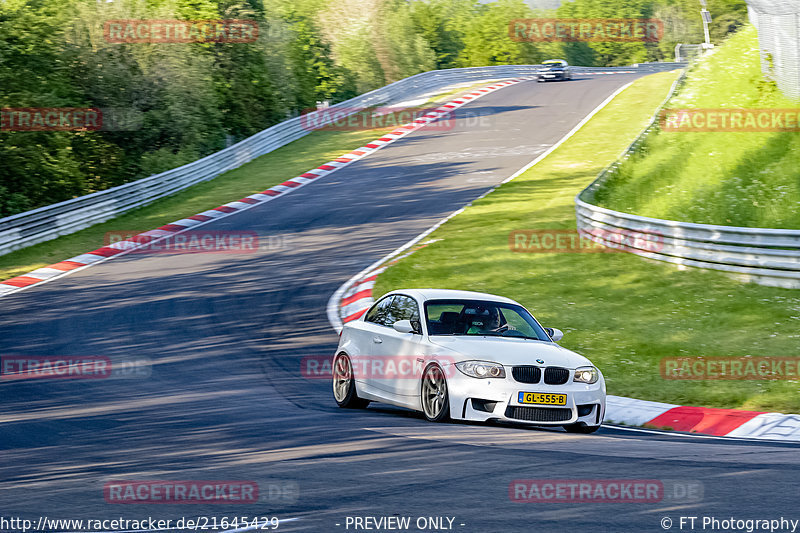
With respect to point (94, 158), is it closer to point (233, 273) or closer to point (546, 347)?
point (233, 273)

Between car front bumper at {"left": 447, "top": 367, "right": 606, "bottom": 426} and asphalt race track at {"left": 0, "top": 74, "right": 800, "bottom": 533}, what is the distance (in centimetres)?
16

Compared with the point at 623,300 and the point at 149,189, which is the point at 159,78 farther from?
the point at 623,300

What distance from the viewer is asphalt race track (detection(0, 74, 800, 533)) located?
661cm

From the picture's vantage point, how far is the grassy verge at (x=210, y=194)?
24016 millimetres

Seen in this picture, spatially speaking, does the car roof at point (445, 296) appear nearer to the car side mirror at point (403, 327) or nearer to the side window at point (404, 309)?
the side window at point (404, 309)

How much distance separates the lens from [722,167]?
68.1ft

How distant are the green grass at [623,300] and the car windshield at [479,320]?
7.03 feet

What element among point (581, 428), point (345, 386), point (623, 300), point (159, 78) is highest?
point (159, 78)

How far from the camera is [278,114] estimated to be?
44281 millimetres

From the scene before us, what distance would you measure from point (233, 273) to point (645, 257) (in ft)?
28.5

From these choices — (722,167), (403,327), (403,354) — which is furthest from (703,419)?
(722,167)

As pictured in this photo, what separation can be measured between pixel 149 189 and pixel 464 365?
889 inches

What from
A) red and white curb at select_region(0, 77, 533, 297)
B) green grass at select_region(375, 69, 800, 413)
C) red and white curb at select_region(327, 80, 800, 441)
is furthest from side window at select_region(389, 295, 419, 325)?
red and white curb at select_region(0, 77, 533, 297)

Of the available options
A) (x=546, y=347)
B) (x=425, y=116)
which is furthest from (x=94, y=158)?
(x=546, y=347)
